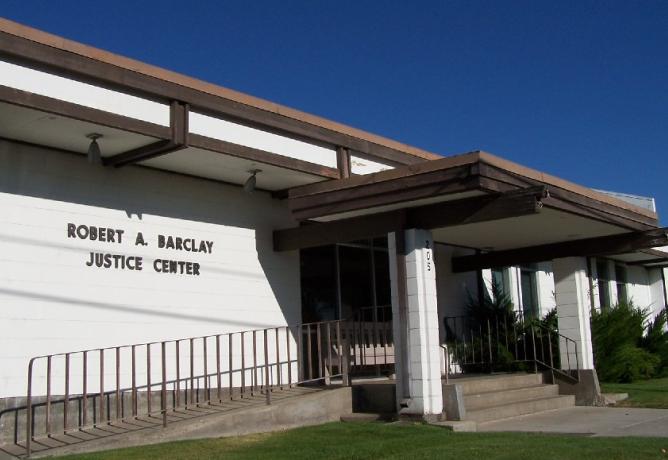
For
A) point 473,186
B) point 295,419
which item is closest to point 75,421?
point 295,419

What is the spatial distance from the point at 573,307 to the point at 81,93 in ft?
29.9

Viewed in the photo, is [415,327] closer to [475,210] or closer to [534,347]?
[475,210]

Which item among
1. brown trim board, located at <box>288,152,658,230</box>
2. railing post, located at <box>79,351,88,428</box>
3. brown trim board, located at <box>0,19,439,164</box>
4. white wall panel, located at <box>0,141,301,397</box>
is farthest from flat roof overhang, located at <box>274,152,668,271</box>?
railing post, located at <box>79,351,88,428</box>

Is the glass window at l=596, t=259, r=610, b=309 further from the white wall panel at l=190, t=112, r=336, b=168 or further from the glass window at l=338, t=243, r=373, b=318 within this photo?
the white wall panel at l=190, t=112, r=336, b=168

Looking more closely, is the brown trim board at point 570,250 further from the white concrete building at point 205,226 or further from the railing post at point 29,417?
the railing post at point 29,417

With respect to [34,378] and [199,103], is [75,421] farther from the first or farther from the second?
[199,103]

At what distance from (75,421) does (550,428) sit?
19.1 ft

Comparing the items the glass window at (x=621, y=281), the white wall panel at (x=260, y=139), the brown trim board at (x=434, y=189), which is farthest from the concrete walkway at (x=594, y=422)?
the glass window at (x=621, y=281)

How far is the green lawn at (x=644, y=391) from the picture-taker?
43.4 ft

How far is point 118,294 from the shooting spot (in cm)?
1070

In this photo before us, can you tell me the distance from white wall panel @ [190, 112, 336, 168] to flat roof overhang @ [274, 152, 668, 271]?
1.78ft

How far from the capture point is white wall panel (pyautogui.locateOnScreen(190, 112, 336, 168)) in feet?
34.9

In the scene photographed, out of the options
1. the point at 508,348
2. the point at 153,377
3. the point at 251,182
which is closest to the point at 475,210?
the point at 251,182

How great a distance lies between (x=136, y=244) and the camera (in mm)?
11023
